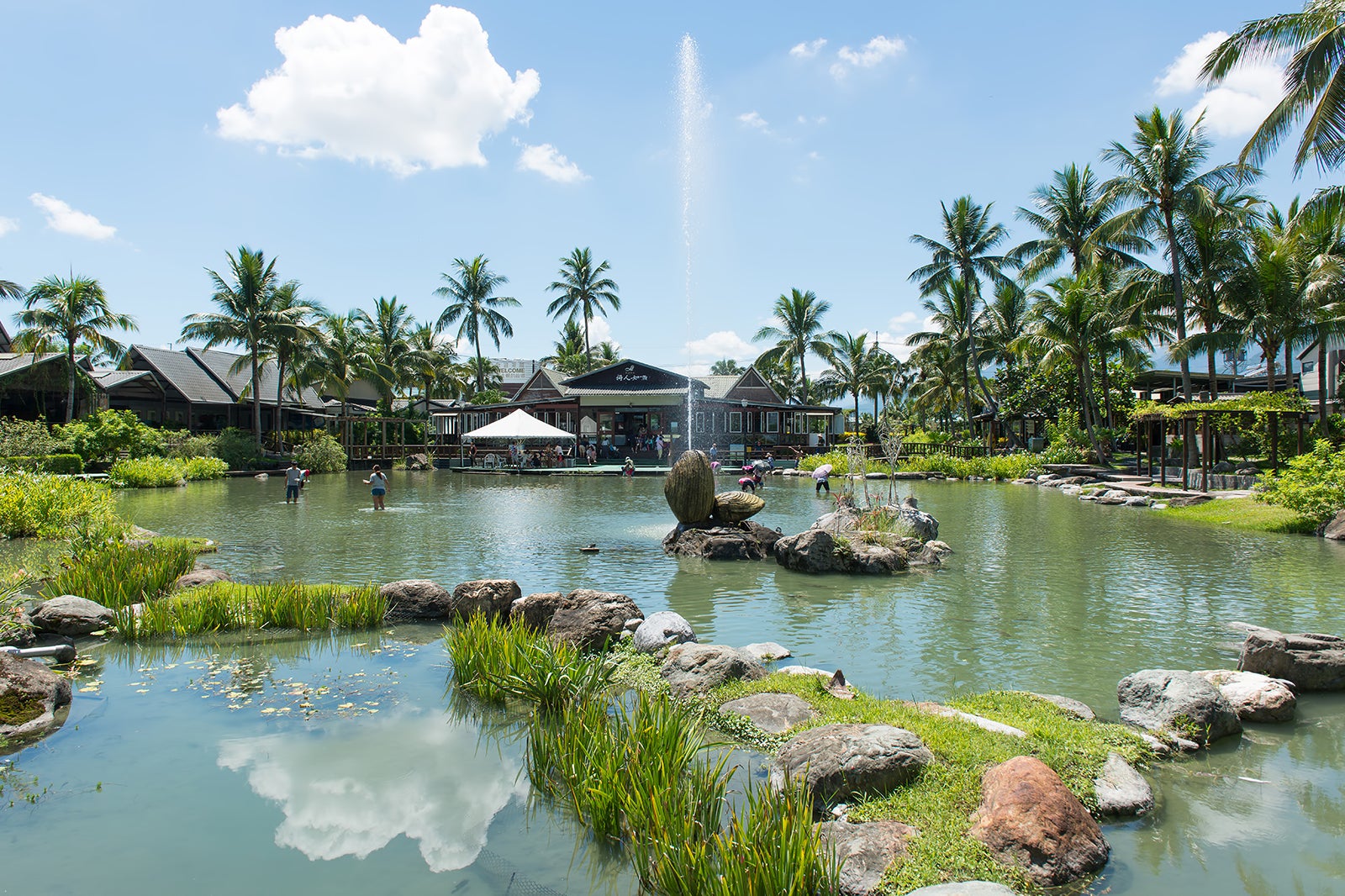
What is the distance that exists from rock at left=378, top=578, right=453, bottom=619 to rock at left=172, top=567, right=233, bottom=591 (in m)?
2.58

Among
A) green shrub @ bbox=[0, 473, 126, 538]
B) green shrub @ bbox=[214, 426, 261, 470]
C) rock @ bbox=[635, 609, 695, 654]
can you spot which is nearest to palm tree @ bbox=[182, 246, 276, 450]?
green shrub @ bbox=[214, 426, 261, 470]

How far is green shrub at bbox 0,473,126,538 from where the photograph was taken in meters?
14.4

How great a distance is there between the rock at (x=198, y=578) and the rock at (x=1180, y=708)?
10372 mm

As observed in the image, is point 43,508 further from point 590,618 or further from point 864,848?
point 864,848

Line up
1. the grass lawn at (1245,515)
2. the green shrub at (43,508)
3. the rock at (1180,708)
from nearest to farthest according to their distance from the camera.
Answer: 1. the rock at (1180,708)
2. the green shrub at (43,508)
3. the grass lawn at (1245,515)

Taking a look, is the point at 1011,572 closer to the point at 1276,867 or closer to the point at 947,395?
the point at 1276,867

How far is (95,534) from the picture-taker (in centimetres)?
1087

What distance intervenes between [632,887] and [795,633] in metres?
4.97

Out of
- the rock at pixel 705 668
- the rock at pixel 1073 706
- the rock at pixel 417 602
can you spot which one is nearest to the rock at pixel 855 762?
the rock at pixel 705 668

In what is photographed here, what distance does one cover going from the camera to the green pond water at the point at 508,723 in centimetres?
421

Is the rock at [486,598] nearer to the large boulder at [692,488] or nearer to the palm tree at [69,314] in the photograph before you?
the large boulder at [692,488]

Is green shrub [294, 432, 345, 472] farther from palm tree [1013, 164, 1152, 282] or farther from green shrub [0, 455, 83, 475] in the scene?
palm tree [1013, 164, 1152, 282]

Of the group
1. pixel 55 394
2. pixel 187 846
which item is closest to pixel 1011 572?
pixel 187 846

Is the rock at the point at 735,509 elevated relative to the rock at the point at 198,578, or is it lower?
elevated
